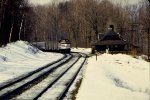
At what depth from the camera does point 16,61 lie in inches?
1334

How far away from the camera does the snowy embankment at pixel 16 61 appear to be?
2508 cm

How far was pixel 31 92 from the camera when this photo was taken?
17000 millimetres

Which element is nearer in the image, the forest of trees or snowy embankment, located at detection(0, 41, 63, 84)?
snowy embankment, located at detection(0, 41, 63, 84)

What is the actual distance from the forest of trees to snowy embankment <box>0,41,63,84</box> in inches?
140

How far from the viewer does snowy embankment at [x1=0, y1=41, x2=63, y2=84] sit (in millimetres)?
25084

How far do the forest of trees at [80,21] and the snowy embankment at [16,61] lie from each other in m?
3.56

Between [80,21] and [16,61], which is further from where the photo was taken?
[80,21]

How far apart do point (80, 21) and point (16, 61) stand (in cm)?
7791

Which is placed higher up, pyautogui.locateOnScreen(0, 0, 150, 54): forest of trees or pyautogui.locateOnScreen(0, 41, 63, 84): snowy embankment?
pyautogui.locateOnScreen(0, 0, 150, 54): forest of trees

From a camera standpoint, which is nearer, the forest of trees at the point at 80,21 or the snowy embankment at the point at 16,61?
the snowy embankment at the point at 16,61

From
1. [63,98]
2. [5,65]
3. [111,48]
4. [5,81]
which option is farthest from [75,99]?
[111,48]

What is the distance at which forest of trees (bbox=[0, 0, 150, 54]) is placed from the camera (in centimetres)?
5195

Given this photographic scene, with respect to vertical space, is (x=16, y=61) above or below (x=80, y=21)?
below

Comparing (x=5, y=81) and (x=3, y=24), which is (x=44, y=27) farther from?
(x=5, y=81)
